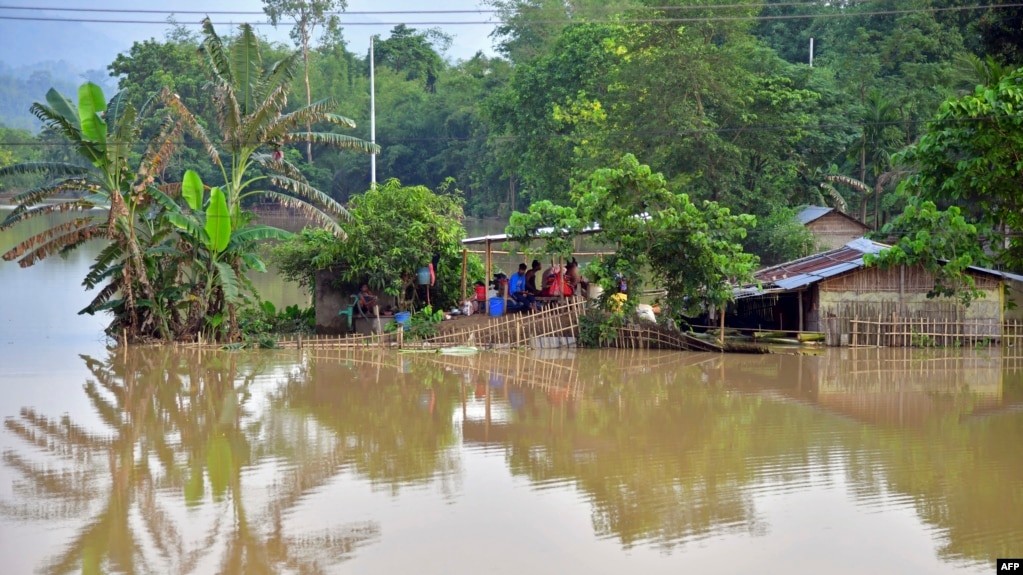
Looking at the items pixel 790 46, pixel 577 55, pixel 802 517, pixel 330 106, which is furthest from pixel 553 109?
Result: pixel 802 517

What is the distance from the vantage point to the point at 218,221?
60.5 feet

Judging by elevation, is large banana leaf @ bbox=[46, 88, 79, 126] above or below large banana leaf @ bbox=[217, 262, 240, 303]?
above

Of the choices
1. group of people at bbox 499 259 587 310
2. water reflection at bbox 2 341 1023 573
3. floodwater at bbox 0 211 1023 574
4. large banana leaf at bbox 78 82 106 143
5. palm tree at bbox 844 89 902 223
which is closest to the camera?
floodwater at bbox 0 211 1023 574

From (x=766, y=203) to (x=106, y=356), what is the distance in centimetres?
1878

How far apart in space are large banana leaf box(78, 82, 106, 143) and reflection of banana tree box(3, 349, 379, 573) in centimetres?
422

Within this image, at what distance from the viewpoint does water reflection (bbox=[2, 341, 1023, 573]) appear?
8.71 metres

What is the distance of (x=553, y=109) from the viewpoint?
38219mm

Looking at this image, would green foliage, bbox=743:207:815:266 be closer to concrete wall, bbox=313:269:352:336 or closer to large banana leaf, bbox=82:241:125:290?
concrete wall, bbox=313:269:352:336

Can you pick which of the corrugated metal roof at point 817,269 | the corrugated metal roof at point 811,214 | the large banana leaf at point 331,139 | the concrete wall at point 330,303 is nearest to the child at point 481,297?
the concrete wall at point 330,303

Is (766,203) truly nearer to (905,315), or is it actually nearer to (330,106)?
(905,315)

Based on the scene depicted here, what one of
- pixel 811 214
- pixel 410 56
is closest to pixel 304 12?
pixel 410 56

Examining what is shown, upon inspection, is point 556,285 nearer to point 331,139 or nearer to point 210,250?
point 331,139

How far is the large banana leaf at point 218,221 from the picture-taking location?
18.4 metres

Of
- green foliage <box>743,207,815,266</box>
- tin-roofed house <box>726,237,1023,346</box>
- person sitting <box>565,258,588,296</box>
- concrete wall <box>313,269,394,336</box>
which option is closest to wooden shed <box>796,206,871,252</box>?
green foliage <box>743,207,815,266</box>
